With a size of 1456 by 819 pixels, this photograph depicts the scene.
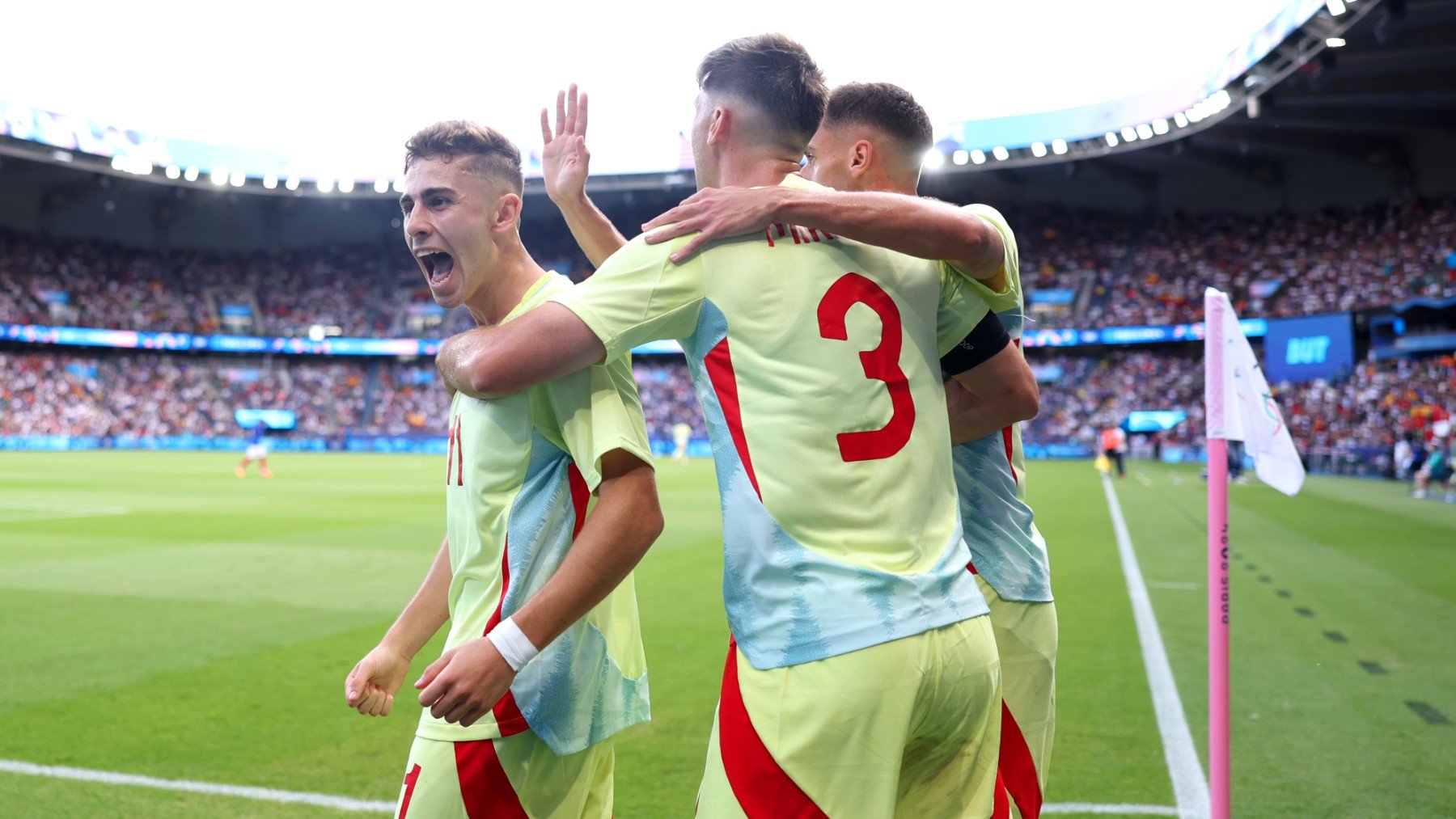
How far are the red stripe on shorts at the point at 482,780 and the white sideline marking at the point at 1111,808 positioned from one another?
10.2 ft

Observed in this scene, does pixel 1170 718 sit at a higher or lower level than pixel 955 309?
lower

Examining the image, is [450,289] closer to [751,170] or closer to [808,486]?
[751,170]

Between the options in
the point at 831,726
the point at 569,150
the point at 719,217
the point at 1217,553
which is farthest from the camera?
the point at 1217,553

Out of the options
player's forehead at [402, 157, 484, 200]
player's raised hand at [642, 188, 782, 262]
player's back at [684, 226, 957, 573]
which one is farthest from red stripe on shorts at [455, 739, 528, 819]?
player's forehead at [402, 157, 484, 200]

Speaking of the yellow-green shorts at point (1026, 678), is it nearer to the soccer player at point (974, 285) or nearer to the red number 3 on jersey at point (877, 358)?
the soccer player at point (974, 285)

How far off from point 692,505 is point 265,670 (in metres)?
13.0

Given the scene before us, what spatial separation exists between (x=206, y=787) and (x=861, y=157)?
402 cm

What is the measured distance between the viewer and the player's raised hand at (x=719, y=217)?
1889mm

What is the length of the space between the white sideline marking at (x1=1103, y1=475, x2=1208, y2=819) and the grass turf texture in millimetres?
85

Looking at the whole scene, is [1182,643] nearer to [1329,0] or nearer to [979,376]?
[979,376]

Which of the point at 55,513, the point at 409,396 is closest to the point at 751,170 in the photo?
the point at 55,513

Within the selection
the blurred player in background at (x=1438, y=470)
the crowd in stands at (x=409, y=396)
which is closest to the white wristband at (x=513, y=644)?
the blurred player in background at (x=1438, y=470)

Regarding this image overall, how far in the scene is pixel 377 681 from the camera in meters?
2.48

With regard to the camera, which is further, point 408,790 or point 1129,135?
point 1129,135
